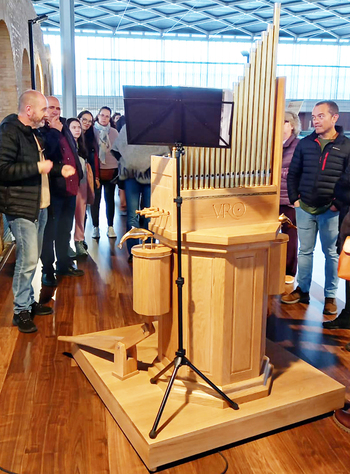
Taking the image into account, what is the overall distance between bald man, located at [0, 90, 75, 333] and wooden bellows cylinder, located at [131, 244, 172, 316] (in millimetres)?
1304

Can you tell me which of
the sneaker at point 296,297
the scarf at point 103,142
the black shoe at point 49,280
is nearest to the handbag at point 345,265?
the sneaker at point 296,297

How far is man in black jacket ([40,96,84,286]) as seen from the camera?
4609 mm

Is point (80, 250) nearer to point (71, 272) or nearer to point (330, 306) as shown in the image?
point (71, 272)

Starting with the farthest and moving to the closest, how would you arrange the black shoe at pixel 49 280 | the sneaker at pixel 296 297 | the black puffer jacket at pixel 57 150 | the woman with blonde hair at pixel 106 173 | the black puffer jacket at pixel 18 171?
the woman with blonde hair at pixel 106 173 < the black shoe at pixel 49 280 < the black puffer jacket at pixel 57 150 < the sneaker at pixel 296 297 < the black puffer jacket at pixel 18 171

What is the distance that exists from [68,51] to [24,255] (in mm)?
6932

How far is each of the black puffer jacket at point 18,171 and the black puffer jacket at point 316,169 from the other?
1982mm

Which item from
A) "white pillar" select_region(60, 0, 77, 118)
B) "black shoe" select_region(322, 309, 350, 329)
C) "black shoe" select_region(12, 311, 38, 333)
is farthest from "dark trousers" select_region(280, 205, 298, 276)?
"white pillar" select_region(60, 0, 77, 118)

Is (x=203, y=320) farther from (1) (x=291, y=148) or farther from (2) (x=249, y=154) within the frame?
(1) (x=291, y=148)

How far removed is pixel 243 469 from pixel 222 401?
0.36 m

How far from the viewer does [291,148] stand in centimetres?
477

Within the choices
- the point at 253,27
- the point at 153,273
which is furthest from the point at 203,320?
the point at 253,27

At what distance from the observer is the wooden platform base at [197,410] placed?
7.89 ft

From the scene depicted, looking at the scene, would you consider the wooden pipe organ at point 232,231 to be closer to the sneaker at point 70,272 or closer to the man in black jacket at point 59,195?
the man in black jacket at point 59,195

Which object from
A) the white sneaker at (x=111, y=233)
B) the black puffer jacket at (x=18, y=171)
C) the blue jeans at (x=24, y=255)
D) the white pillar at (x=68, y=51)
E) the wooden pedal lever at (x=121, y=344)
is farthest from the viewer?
the white pillar at (x=68, y=51)
